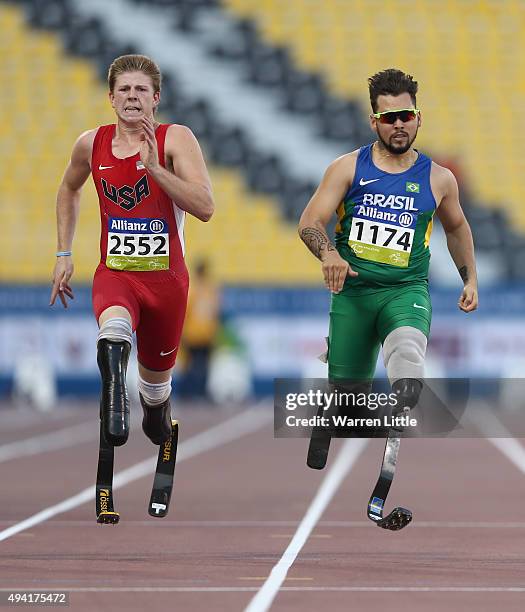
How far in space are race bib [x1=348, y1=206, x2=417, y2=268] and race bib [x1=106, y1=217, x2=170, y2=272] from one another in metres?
0.96

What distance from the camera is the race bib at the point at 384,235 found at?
7777mm

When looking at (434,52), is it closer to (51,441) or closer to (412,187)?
(51,441)

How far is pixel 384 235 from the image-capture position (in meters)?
7.79

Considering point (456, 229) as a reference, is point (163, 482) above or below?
below

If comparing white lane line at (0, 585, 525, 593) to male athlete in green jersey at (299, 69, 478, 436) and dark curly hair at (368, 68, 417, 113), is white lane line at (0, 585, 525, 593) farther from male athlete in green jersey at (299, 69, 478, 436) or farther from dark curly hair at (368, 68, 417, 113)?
dark curly hair at (368, 68, 417, 113)

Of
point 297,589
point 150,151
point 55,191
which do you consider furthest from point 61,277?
point 55,191

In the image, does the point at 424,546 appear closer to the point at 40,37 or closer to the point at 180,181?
the point at 180,181

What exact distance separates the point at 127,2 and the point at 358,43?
12.9ft

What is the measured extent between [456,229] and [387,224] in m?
0.49

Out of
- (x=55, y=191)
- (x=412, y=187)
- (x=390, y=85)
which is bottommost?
(x=55, y=191)

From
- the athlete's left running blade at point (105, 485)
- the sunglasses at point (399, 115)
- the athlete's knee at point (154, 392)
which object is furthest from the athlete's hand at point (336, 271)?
the athlete's left running blade at point (105, 485)

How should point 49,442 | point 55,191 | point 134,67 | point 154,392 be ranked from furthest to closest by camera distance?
point 55,191 → point 49,442 → point 154,392 → point 134,67

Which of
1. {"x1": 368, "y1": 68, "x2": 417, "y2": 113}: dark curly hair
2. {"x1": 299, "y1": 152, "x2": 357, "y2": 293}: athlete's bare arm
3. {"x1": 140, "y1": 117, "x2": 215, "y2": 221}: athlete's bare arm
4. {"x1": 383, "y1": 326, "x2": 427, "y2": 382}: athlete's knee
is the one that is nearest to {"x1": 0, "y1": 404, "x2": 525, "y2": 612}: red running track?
{"x1": 383, "y1": 326, "x2": 427, "y2": 382}: athlete's knee

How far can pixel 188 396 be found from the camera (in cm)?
2319
